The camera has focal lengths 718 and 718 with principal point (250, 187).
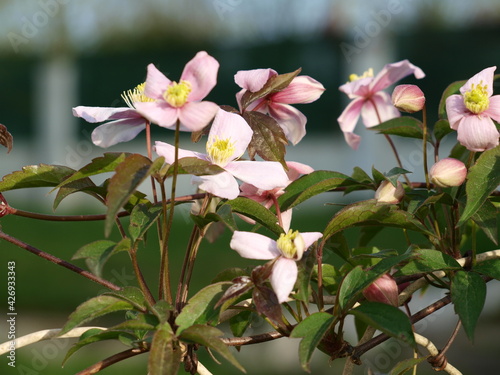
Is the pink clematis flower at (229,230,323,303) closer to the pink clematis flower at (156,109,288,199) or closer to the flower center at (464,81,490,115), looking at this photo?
the pink clematis flower at (156,109,288,199)

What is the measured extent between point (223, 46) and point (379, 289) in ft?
24.4

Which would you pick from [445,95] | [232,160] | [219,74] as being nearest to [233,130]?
[232,160]

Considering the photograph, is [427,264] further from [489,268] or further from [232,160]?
[232,160]

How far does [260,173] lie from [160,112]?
106 mm

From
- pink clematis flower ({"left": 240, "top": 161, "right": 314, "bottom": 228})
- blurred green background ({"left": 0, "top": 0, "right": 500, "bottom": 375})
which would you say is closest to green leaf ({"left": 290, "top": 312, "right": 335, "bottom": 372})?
pink clematis flower ({"left": 240, "top": 161, "right": 314, "bottom": 228})

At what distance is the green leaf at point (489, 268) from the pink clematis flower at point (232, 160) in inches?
6.3

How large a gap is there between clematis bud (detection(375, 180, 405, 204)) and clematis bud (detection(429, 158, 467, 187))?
28mm

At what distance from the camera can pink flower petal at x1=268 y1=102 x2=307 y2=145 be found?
64 cm

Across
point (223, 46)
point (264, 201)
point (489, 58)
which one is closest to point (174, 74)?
point (223, 46)

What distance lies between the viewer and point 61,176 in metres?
0.52

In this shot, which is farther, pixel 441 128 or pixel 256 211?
pixel 441 128

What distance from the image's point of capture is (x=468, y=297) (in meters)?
0.50

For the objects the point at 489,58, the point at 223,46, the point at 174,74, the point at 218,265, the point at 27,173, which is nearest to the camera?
the point at 27,173

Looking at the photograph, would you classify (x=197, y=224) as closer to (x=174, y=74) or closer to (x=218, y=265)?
(x=218, y=265)
